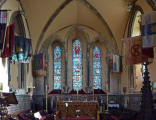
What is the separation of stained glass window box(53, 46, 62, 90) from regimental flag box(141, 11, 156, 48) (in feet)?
41.8

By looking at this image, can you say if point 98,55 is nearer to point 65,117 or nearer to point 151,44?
point 65,117

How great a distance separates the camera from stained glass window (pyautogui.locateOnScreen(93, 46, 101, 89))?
24538 millimetres

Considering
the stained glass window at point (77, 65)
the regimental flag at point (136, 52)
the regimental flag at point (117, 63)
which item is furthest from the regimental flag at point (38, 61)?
the regimental flag at point (136, 52)

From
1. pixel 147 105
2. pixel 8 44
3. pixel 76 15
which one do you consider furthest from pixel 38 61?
pixel 147 105

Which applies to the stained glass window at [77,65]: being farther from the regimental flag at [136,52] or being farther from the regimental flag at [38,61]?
the regimental flag at [136,52]

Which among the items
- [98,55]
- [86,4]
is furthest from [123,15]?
[98,55]

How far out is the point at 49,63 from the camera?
24.8m

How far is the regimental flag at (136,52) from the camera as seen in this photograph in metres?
14.5

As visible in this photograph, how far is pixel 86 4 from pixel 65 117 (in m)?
8.34

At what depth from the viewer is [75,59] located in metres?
24.9

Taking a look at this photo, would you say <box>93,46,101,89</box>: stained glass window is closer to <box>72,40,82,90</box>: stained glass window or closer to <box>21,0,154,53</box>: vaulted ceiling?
<box>72,40,82,90</box>: stained glass window

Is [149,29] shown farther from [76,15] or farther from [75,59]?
[75,59]

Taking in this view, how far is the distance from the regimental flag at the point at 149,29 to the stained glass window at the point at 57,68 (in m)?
12.7

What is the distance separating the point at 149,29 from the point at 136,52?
2.74 meters
